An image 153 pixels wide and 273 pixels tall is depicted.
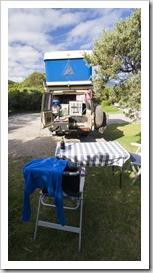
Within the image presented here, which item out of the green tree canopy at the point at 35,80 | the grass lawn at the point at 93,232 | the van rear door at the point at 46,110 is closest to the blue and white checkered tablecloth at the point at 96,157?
the grass lawn at the point at 93,232

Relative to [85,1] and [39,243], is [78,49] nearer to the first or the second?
[85,1]

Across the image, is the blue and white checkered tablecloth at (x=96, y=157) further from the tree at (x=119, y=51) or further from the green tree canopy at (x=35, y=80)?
the green tree canopy at (x=35, y=80)

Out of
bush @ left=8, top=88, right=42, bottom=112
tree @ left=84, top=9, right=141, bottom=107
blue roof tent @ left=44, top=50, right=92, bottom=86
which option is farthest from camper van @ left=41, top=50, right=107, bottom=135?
bush @ left=8, top=88, right=42, bottom=112

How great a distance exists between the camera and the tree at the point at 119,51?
411cm

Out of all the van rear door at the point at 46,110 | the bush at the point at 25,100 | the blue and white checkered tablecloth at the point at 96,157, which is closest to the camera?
the blue and white checkered tablecloth at the point at 96,157

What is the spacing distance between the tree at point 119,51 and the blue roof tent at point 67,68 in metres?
0.86

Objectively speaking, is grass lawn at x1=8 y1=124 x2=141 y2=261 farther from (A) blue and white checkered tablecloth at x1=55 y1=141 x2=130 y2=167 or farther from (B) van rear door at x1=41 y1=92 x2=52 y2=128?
(B) van rear door at x1=41 y1=92 x2=52 y2=128

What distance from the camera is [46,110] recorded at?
5930 mm

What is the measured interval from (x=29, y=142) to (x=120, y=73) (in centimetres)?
377

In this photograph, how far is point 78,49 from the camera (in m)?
5.88

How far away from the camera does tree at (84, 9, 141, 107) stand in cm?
411

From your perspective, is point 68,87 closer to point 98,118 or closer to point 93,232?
point 98,118

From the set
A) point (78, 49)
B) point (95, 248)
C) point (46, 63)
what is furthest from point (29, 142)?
point (95, 248)
